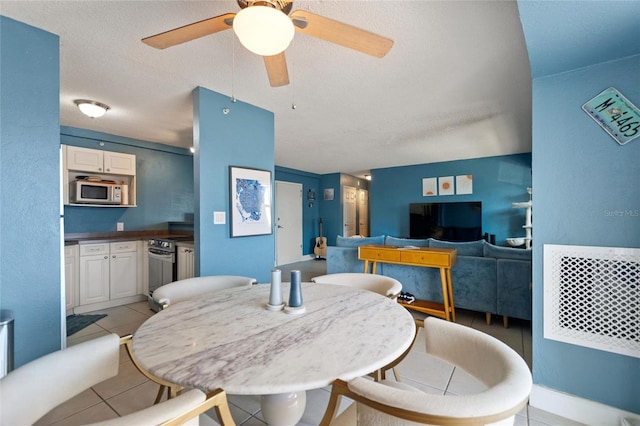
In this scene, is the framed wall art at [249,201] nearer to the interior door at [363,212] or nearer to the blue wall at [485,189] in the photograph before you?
the blue wall at [485,189]

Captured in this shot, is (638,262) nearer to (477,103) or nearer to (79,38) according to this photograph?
(477,103)

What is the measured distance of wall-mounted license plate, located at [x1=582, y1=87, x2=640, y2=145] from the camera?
4.55 ft

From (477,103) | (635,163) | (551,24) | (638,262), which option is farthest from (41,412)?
(477,103)

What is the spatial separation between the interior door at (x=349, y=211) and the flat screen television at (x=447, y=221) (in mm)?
1917

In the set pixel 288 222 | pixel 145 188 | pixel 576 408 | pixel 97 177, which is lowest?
pixel 576 408

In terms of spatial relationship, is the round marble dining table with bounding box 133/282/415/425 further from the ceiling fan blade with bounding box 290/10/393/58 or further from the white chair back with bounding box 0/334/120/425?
the ceiling fan blade with bounding box 290/10/393/58

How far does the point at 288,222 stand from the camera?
677 centimetres

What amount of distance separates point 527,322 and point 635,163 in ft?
7.09

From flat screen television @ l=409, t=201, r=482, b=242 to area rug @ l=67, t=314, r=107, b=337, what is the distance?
577cm

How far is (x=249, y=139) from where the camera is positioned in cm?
282

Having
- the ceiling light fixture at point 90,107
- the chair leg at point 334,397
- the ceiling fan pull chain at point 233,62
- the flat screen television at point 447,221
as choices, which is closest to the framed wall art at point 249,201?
the ceiling fan pull chain at point 233,62

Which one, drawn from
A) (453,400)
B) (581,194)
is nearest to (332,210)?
(581,194)

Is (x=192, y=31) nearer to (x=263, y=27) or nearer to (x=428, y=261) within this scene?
(x=263, y=27)

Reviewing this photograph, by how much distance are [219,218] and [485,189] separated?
17.8 feet
